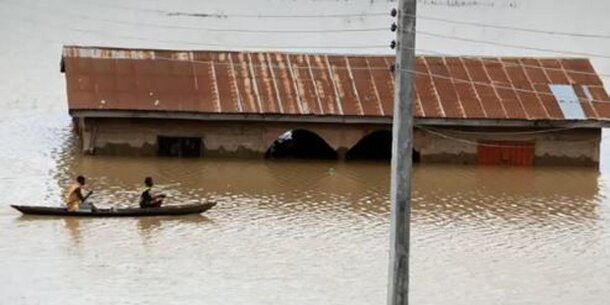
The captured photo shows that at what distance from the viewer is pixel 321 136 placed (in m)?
29.5

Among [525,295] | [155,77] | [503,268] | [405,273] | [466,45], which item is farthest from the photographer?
[466,45]

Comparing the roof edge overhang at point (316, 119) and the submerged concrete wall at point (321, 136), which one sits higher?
the roof edge overhang at point (316, 119)

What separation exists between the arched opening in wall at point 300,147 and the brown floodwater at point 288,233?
4.10 ft

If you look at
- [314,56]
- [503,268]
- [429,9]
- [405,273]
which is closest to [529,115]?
[314,56]

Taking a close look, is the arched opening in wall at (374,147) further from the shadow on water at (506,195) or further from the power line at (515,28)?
the power line at (515,28)

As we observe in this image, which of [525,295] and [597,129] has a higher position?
[597,129]

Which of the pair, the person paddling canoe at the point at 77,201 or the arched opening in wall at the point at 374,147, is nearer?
the person paddling canoe at the point at 77,201

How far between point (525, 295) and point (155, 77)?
1453 centimetres

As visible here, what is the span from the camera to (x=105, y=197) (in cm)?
2323

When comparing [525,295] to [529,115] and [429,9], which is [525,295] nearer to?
[529,115]

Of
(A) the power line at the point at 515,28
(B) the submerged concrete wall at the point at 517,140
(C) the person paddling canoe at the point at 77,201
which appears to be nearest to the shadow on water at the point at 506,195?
(B) the submerged concrete wall at the point at 517,140

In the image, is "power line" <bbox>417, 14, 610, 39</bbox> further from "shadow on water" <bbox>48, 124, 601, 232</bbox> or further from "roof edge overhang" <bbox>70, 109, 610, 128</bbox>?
"shadow on water" <bbox>48, 124, 601, 232</bbox>

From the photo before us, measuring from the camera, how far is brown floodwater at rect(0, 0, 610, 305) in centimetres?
1697

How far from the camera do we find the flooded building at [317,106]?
93.6 ft
